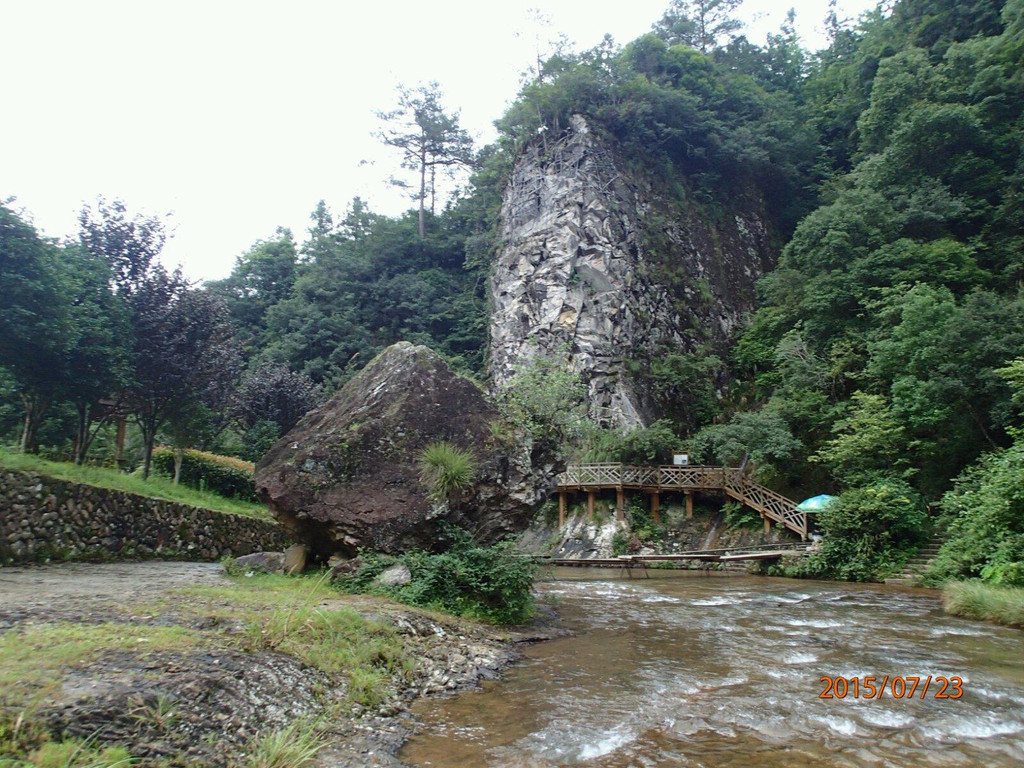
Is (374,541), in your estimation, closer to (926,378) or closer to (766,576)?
(766,576)

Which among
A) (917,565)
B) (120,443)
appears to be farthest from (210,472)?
(917,565)

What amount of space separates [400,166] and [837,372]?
31708mm

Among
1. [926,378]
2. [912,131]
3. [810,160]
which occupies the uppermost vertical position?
[810,160]

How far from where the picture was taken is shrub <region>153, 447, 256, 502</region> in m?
17.5

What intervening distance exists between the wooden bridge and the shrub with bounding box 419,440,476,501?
14.8 metres

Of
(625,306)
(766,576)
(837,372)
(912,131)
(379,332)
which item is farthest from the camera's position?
(379,332)

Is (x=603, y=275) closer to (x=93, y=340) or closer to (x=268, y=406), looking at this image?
(x=268, y=406)

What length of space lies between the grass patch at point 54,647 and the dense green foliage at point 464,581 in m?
3.60

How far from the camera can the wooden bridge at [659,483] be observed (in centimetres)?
2344

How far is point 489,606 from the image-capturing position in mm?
8609

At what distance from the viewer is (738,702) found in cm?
549

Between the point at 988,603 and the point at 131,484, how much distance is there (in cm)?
1551

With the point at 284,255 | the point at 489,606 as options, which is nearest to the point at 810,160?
the point at 284,255

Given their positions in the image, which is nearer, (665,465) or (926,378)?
(926,378)
